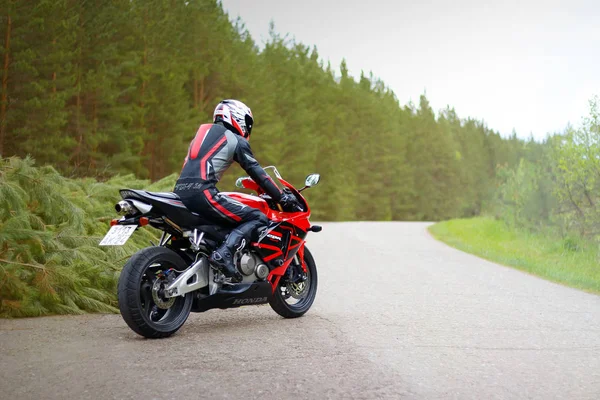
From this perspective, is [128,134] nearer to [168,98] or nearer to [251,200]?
[168,98]

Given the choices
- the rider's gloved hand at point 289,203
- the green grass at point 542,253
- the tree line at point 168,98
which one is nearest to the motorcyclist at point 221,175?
the rider's gloved hand at point 289,203

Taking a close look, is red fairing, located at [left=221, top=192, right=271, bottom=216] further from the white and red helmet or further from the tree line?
the tree line

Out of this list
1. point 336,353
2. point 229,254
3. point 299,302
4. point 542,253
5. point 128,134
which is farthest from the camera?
point 128,134

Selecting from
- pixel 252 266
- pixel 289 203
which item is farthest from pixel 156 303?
pixel 289 203

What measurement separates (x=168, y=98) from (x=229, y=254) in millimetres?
26576

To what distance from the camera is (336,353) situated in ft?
18.1

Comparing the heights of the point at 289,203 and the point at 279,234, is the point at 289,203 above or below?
above

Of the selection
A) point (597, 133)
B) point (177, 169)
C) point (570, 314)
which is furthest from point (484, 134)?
point (570, 314)

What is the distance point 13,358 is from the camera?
5.19 m

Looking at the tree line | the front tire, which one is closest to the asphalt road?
the front tire

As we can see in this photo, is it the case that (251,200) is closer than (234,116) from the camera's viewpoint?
No

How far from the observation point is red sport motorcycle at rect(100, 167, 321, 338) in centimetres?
591

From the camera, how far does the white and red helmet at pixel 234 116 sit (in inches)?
272

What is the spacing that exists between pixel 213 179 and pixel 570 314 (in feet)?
14.1
